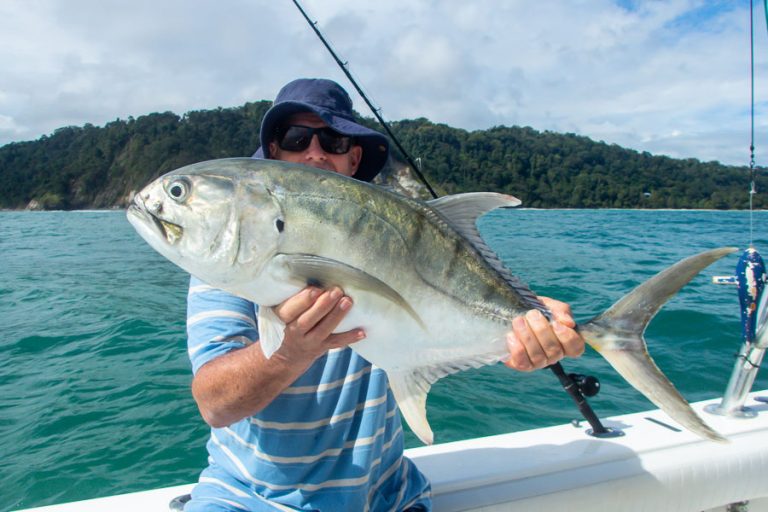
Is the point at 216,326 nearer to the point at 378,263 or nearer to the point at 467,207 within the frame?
the point at 378,263

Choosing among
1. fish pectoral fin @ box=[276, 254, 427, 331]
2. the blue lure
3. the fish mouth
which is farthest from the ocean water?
fish pectoral fin @ box=[276, 254, 427, 331]

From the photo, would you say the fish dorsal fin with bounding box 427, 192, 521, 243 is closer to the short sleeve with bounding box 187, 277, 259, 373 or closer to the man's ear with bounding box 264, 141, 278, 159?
the short sleeve with bounding box 187, 277, 259, 373

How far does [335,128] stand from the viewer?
2.55 meters

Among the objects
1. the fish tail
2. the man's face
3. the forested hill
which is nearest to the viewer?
the fish tail

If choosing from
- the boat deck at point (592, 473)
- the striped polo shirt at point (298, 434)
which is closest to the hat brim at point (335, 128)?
the striped polo shirt at point (298, 434)

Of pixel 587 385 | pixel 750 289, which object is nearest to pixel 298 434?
pixel 587 385

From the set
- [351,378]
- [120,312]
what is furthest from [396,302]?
[120,312]

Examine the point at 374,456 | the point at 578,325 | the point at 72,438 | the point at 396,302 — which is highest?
the point at 396,302

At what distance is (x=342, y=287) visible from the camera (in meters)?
1.66

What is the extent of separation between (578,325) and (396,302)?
833 millimetres

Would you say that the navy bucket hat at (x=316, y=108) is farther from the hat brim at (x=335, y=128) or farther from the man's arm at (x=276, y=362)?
the man's arm at (x=276, y=362)

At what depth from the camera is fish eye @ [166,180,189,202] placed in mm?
1697

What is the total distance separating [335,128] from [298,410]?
135 cm

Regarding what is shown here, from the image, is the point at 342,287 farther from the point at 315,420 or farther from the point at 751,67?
the point at 751,67
